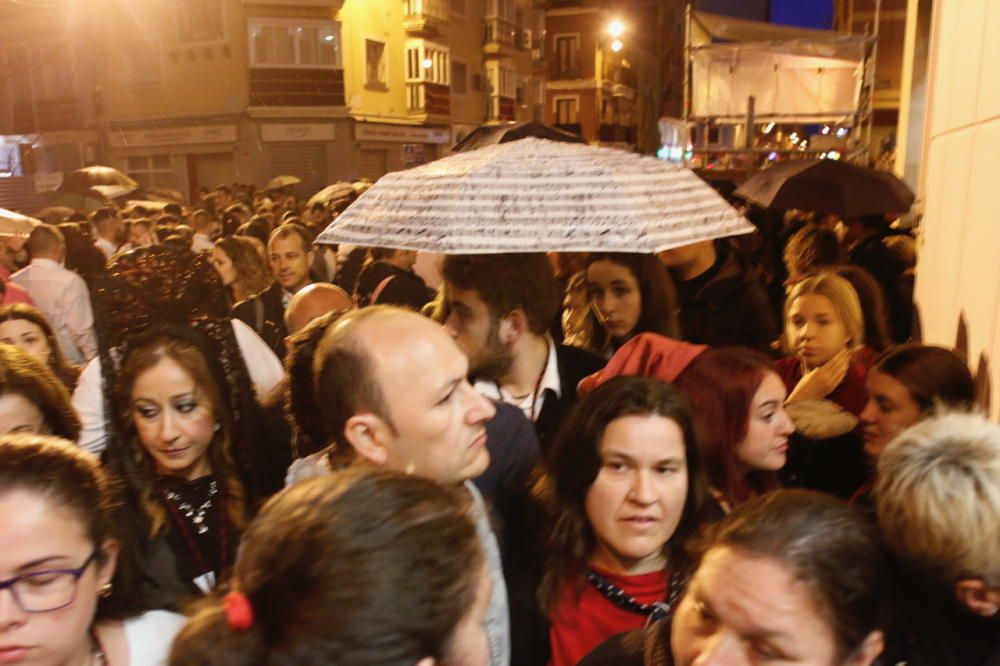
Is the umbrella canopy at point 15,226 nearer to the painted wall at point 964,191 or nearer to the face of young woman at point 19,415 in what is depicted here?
the face of young woman at point 19,415

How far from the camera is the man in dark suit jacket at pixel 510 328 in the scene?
10.3ft

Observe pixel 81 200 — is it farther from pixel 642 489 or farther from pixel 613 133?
pixel 613 133

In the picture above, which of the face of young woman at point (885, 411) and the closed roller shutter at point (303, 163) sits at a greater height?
the closed roller shutter at point (303, 163)

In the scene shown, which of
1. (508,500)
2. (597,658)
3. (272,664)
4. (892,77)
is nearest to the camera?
(272,664)

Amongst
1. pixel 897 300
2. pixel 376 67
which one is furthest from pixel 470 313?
pixel 376 67

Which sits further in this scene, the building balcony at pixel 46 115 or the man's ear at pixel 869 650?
the building balcony at pixel 46 115

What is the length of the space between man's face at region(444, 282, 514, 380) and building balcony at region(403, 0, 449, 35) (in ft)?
95.6

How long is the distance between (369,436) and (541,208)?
0.97 m

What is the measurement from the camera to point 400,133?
29.1 meters

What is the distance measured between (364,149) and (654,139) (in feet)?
130

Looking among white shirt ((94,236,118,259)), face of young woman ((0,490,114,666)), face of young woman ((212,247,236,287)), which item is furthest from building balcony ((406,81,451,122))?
face of young woman ((0,490,114,666))

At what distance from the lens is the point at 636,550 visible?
7.39ft

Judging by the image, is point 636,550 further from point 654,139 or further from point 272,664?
point 654,139

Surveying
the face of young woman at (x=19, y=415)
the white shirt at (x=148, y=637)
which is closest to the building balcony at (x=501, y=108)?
the face of young woman at (x=19, y=415)
